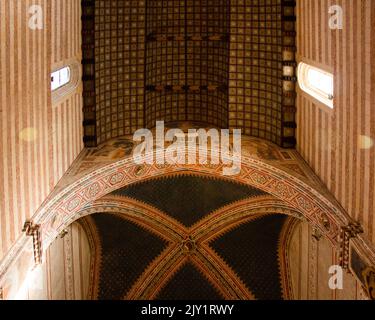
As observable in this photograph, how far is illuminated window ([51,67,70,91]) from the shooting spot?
12242mm

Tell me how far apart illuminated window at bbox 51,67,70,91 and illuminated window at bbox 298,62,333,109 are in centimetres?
695

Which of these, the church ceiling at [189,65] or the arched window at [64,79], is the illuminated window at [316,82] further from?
the arched window at [64,79]

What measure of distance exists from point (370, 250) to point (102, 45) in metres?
9.93

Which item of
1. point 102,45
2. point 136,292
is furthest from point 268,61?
point 136,292

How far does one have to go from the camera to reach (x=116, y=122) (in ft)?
50.0

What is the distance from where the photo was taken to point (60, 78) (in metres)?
12.8

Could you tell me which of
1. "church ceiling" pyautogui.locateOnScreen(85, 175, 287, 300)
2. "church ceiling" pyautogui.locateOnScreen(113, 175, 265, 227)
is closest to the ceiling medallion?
"church ceiling" pyautogui.locateOnScreen(85, 175, 287, 300)

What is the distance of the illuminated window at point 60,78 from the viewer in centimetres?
1224

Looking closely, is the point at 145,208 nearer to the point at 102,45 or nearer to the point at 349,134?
the point at 102,45

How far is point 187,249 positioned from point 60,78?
8.03 metres
